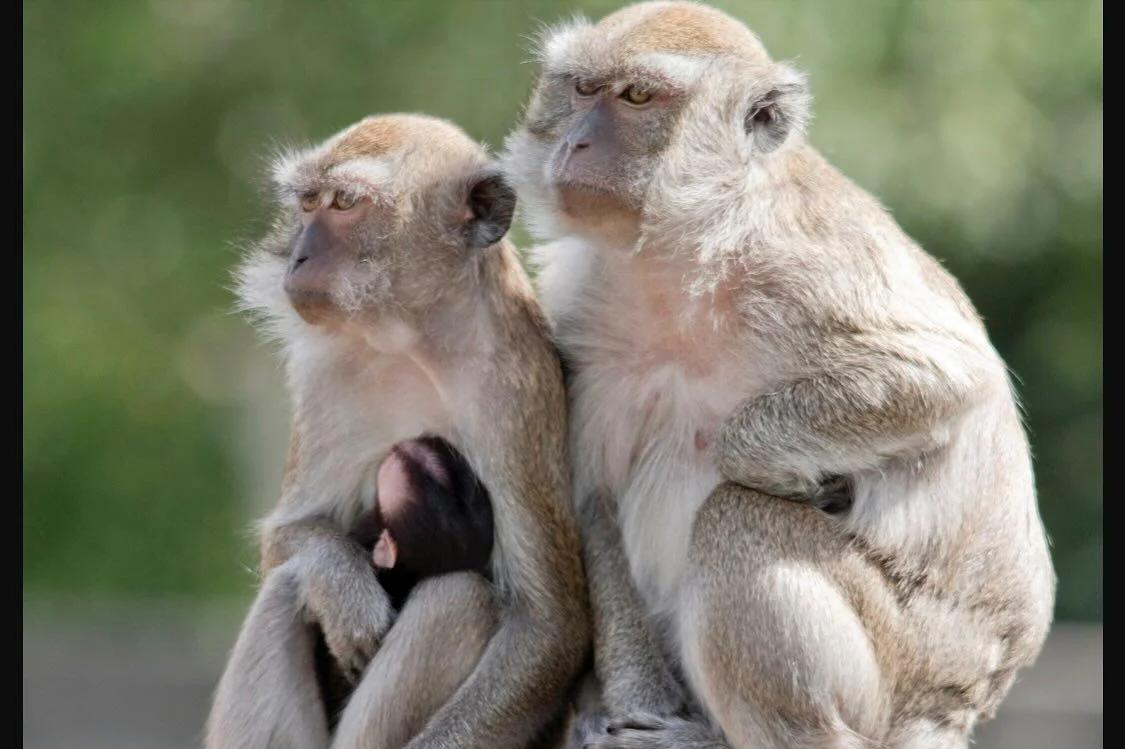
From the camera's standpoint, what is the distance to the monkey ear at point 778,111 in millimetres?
7543

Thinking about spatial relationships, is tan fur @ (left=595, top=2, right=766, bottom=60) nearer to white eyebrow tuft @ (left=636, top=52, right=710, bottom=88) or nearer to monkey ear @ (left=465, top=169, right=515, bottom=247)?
white eyebrow tuft @ (left=636, top=52, right=710, bottom=88)

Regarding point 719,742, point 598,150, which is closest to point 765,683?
point 719,742

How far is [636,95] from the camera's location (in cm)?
735

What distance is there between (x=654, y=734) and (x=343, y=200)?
2572mm

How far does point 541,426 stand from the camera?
301 inches

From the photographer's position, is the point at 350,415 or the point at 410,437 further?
the point at 350,415

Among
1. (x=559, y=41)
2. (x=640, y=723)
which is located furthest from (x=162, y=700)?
(x=559, y=41)

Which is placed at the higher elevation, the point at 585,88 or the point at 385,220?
the point at 585,88

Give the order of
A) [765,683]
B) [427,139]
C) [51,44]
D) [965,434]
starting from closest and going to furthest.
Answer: [765,683] → [965,434] → [427,139] → [51,44]

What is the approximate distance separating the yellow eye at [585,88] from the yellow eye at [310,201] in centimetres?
119

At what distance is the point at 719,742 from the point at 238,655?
2.10 meters

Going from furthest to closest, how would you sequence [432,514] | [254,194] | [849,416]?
[254,194]
[432,514]
[849,416]

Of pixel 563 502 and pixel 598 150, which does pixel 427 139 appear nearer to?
pixel 598 150

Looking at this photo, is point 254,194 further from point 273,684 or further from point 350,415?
point 273,684
